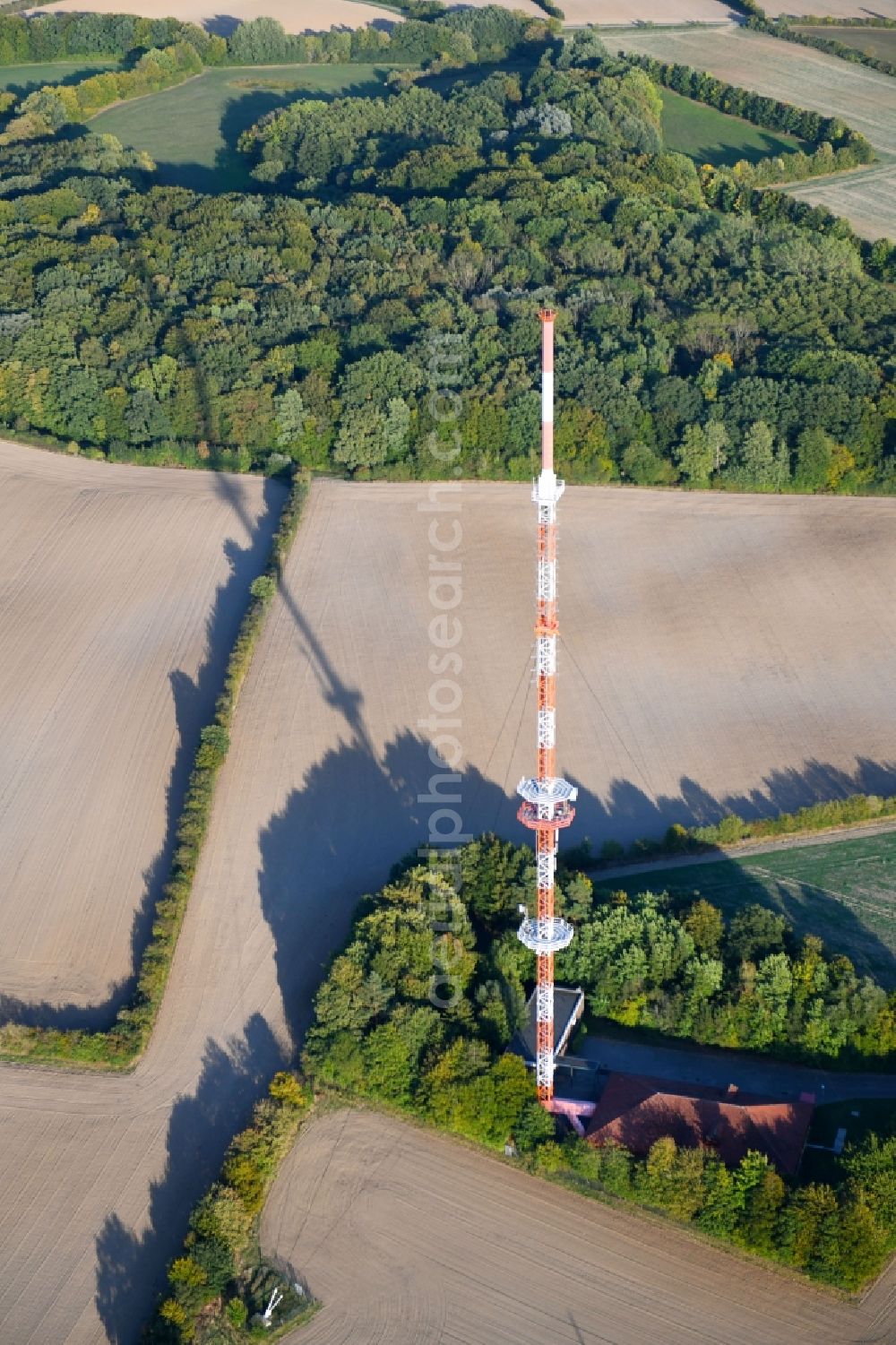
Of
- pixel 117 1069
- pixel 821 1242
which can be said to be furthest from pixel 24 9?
pixel 821 1242

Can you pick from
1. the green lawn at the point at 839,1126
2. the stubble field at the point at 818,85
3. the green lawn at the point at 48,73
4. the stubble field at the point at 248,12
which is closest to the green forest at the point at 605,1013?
the green lawn at the point at 839,1126

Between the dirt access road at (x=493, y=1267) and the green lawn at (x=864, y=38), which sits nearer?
the dirt access road at (x=493, y=1267)

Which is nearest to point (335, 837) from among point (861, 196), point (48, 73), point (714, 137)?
point (861, 196)

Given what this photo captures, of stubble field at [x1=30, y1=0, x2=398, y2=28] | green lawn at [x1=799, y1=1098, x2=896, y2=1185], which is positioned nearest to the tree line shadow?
green lawn at [x1=799, y1=1098, x2=896, y2=1185]

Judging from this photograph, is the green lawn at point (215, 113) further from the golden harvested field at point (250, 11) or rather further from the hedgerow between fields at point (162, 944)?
the hedgerow between fields at point (162, 944)

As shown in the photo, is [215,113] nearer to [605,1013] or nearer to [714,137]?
[714,137]

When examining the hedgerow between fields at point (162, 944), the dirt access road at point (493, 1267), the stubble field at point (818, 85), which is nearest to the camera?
the dirt access road at point (493, 1267)

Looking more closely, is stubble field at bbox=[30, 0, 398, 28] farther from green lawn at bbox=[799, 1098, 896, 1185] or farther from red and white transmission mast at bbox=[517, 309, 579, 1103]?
green lawn at bbox=[799, 1098, 896, 1185]
